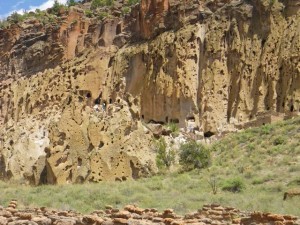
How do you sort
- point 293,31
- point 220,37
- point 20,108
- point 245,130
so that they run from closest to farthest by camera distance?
1. point 245,130
2. point 293,31
3. point 220,37
4. point 20,108

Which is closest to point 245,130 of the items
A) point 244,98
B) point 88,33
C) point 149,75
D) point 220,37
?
point 244,98

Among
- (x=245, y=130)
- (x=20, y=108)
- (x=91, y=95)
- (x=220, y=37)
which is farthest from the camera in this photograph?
(x=20, y=108)

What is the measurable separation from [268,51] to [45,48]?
25957 millimetres

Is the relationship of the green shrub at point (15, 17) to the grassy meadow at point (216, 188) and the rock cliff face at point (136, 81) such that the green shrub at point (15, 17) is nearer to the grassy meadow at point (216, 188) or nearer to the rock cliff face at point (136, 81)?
the rock cliff face at point (136, 81)

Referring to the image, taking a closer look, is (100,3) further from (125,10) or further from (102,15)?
(125,10)

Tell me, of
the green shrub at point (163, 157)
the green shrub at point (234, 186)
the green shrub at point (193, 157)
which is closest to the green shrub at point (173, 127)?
the green shrub at point (193, 157)

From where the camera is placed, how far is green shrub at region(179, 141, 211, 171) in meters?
28.8

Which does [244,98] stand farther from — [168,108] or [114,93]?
[114,93]

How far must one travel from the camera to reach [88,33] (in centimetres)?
5750

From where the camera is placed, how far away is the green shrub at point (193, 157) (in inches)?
1133

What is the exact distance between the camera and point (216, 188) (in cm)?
1988

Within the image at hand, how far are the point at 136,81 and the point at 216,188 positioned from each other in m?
31.0

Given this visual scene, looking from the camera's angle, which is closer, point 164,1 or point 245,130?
point 245,130

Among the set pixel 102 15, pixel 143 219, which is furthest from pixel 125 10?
pixel 143 219
